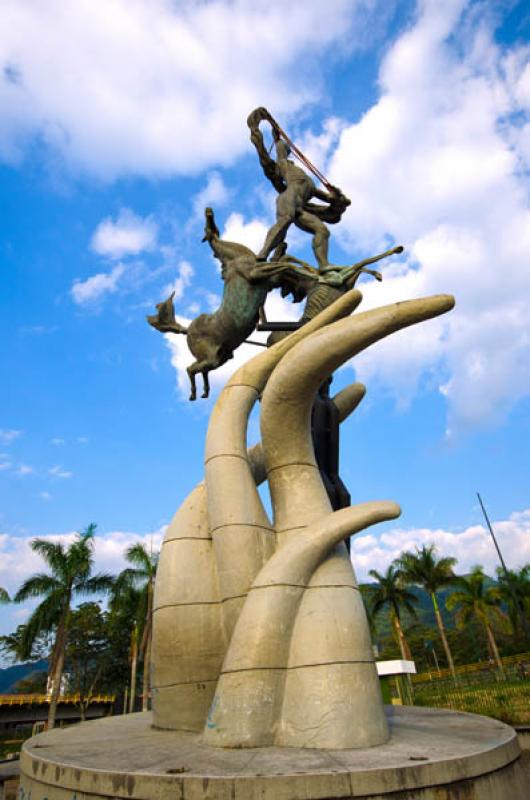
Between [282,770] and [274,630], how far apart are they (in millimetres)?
1800

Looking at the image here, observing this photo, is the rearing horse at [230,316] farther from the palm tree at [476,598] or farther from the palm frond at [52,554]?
the palm tree at [476,598]

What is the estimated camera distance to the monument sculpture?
475 centimetres

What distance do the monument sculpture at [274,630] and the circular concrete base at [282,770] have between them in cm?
2

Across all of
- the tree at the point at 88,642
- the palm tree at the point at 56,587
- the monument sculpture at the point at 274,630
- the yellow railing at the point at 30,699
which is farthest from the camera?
the tree at the point at 88,642

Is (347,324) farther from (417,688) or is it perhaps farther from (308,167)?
(417,688)

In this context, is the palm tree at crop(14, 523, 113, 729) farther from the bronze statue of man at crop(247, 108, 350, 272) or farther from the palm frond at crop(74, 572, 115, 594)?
the bronze statue of man at crop(247, 108, 350, 272)

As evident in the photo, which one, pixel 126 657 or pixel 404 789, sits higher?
pixel 126 657

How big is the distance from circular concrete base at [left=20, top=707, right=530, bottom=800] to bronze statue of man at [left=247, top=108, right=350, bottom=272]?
8.17 meters

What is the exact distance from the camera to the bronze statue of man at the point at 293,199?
36.9 feet

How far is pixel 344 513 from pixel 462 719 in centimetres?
333

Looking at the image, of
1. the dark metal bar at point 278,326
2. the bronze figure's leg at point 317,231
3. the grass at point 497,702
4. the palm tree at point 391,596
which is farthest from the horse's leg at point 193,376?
the palm tree at point 391,596

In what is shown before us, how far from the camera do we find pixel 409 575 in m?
37.0

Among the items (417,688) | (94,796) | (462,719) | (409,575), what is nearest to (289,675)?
(94,796)

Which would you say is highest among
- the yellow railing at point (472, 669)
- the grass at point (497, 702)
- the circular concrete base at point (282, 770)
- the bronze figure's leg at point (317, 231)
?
the bronze figure's leg at point (317, 231)
